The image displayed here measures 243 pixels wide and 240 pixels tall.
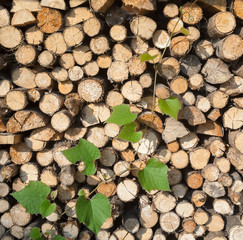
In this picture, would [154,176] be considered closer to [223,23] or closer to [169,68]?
[169,68]

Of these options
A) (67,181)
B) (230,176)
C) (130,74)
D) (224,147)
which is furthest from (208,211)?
(130,74)

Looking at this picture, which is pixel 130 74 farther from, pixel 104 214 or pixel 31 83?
pixel 104 214

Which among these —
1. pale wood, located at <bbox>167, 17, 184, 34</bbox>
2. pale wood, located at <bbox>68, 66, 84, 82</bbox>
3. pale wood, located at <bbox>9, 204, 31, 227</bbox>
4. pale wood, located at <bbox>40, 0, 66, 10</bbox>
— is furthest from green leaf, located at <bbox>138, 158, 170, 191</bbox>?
pale wood, located at <bbox>40, 0, 66, 10</bbox>

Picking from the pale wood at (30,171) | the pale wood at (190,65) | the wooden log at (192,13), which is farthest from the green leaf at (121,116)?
the pale wood at (30,171)

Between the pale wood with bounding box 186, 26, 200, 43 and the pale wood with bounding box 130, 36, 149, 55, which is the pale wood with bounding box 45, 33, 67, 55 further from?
the pale wood with bounding box 186, 26, 200, 43

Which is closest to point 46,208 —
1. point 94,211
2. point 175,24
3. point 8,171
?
point 94,211

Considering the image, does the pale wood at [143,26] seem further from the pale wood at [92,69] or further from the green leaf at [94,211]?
the green leaf at [94,211]
